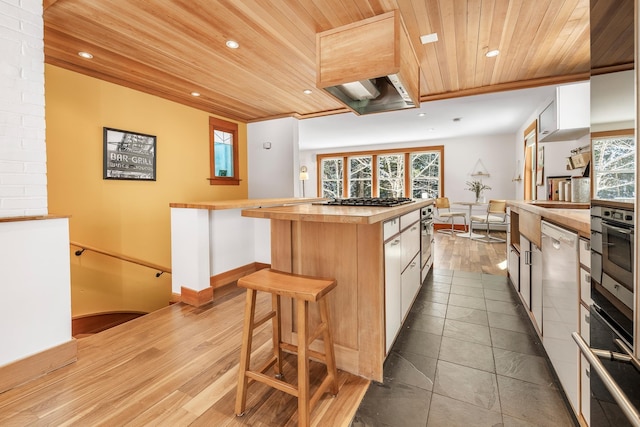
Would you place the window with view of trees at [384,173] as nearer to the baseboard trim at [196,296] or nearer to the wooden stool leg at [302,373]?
the baseboard trim at [196,296]

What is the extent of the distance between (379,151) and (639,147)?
830cm

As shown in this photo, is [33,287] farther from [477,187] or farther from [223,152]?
[477,187]

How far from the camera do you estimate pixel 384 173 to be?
8.63 m

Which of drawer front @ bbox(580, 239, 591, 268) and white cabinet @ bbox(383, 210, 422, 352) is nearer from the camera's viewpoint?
drawer front @ bbox(580, 239, 591, 268)

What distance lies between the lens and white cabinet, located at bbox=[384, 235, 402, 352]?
1.67 metres

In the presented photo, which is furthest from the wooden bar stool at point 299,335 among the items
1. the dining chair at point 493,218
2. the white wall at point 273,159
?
the dining chair at point 493,218

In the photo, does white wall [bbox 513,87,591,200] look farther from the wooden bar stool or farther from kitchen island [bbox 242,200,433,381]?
the wooden bar stool

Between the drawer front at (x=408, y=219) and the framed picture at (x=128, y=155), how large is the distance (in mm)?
3054

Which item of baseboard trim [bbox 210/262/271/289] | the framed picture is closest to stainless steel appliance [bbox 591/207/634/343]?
baseboard trim [bbox 210/262/271/289]

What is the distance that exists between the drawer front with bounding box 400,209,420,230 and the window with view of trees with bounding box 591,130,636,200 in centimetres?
136

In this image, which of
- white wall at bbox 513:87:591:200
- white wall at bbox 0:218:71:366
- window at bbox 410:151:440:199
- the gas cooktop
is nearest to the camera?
white wall at bbox 0:218:71:366

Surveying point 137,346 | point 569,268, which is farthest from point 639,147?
point 137,346

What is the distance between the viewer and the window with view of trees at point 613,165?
1.77ft

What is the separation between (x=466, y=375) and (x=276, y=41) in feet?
8.89
